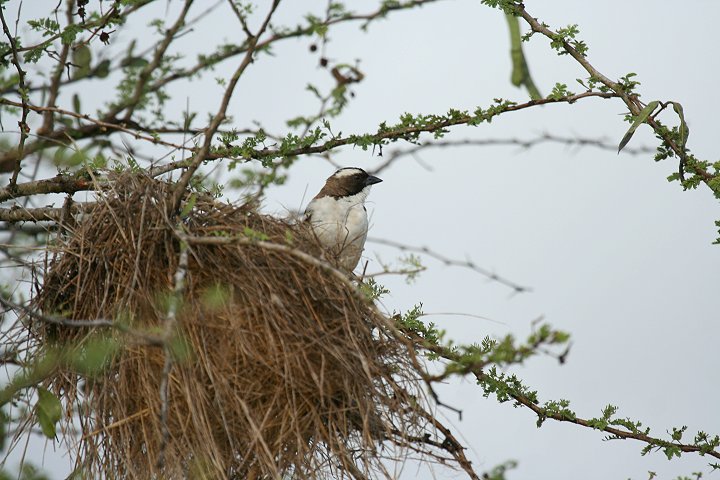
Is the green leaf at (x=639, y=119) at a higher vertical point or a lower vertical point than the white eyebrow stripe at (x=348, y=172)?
lower

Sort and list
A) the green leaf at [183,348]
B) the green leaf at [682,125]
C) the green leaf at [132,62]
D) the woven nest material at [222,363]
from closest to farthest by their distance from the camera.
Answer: the green leaf at [183,348], the woven nest material at [222,363], the green leaf at [682,125], the green leaf at [132,62]

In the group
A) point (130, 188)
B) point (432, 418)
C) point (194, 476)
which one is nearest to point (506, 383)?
point (432, 418)

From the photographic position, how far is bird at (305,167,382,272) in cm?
479

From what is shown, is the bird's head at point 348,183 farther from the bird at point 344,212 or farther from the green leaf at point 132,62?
the green leaf at point 132,62

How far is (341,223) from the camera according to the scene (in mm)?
4879

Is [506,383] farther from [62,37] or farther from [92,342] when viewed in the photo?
[62,37]

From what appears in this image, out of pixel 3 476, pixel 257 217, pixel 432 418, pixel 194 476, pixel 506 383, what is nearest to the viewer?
pixel 3 476

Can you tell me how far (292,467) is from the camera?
3.60 meters

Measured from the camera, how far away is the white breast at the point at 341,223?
479cm

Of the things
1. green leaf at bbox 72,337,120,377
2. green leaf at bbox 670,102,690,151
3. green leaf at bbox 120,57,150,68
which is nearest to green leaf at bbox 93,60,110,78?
green leaf at bbox 120,57,150,68

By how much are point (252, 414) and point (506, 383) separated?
1.19m

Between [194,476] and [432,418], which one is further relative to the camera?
[432,418]

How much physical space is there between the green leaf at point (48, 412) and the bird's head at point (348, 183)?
2182mm

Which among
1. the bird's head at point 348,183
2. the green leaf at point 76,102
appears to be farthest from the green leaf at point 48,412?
the bird's head at point 348,183
